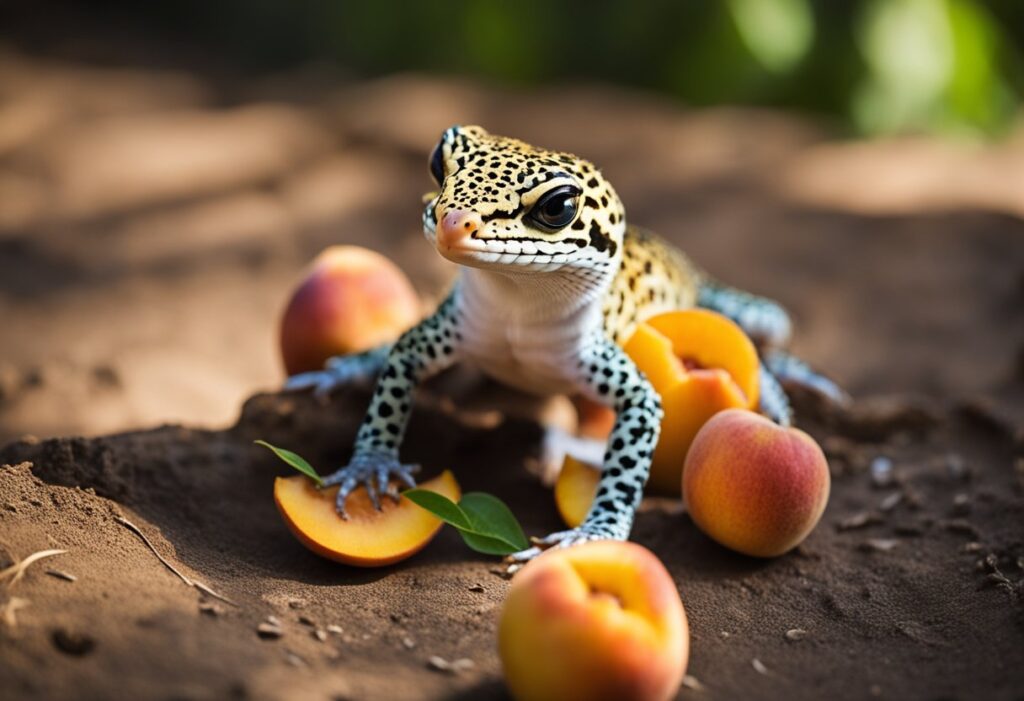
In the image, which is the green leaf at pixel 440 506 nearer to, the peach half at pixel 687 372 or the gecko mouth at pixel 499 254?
the gecko mouth at pixel 499 254

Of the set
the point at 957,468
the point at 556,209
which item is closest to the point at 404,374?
the point at 556,209

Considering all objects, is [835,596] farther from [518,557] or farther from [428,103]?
[428,103]

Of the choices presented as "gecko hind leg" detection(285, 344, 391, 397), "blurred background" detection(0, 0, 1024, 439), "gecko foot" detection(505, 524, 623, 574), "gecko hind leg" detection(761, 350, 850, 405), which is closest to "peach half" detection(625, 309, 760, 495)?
"gecko foot" detection(505, 524, 623, 574)

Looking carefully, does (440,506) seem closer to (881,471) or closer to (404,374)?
(404,374)

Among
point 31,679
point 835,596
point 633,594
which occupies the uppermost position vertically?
point 633,594

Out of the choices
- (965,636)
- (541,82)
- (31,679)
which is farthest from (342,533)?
(541,82)

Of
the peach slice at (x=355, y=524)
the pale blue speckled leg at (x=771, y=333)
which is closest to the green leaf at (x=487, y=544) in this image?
the peach slice at (x=355, y=524)
